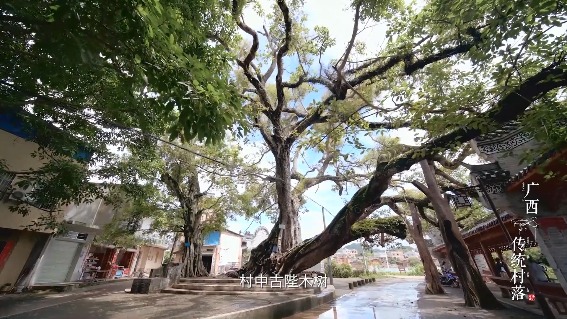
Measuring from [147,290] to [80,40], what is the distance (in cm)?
1127

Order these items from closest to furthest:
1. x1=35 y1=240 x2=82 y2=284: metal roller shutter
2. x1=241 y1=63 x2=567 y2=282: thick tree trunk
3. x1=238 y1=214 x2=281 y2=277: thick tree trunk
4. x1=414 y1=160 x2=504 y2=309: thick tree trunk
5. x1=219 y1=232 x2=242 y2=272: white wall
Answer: x1=241 y1=63 x2=567 y2=282: thick tree trunk
x1=414 y1=160 x2=504 y2=309: thick tree trunk
x1=238 y1=214 x2=281 y2=277: thick tree trunk
x1=35 y1=240 x2=82 y2=284: metal roller shutter
x1=219 y1=232 x2=242 y2=272: white wall

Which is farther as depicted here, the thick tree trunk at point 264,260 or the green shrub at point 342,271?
the green shrub at point 342,271

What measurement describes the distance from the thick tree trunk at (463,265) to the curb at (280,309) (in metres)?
4.94

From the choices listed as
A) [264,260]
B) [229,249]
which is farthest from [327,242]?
[229,249]

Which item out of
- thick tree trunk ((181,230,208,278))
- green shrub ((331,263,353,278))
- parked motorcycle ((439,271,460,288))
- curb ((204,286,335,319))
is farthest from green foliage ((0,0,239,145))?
green shrub ((331,263,353,278))

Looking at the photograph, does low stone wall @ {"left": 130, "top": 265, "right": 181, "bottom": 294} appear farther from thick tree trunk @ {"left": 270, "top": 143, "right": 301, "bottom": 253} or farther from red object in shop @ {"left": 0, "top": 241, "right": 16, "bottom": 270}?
red object in shop @ {"left": 0, "top": 241, "right": 16, "bottom": 270}

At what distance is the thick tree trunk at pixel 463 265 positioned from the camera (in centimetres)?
858

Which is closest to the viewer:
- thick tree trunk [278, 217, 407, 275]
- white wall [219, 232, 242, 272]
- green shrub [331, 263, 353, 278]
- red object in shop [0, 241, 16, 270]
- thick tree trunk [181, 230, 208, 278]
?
thick tree trunk [278, 217, 407, 275]

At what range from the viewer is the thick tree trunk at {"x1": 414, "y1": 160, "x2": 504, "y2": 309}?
8.58 m

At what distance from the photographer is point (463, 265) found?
902cm

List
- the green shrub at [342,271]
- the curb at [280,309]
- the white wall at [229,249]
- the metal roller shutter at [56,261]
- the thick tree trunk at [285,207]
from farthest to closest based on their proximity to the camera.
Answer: the green shrub at [342,271], the white wall at [229,249], the metal roller shutter at [56,261], the thick tree trunk at [285,207], the curb at [280,309]

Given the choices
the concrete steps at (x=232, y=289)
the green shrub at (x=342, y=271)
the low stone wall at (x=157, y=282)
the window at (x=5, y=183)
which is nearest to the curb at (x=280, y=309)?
the concrete steps at (x=232, y=289)

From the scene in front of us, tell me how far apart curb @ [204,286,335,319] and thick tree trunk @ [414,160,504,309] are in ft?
16.2

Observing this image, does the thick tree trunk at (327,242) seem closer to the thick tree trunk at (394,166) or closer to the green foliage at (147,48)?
the thick tree trunk at (394,166)
